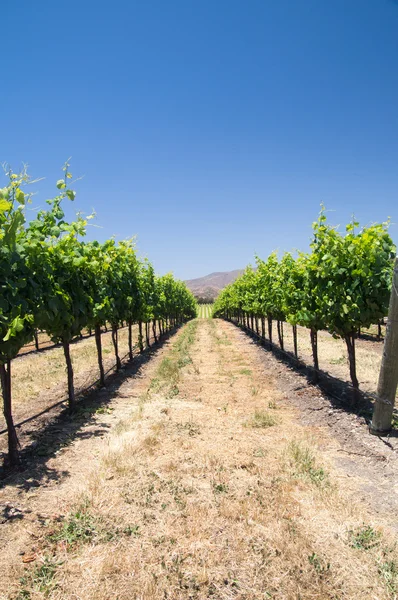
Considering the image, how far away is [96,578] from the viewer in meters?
3.80

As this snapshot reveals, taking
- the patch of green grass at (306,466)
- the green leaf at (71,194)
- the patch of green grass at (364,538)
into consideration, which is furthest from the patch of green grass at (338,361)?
the green leaf at (71,194)

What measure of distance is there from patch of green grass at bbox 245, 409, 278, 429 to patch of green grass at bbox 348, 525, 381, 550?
13.1 ft

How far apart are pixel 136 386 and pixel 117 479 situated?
736 cm

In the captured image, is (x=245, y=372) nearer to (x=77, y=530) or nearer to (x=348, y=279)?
(x=348, y=279)

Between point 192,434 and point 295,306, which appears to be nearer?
point 192,434

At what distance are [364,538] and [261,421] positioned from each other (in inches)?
171

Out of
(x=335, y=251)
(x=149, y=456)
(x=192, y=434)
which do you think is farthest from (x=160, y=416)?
(x=335, y=251)

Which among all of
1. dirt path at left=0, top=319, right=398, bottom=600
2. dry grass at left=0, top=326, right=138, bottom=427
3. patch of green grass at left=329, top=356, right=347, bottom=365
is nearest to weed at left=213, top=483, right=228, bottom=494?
dirt path at left=0, top=319, right=398, bottom=600

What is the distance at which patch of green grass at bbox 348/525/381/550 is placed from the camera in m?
4.22

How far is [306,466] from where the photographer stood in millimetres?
6152

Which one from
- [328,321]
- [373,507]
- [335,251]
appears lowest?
[373,507]

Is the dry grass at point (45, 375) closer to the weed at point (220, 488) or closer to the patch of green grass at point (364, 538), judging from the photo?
the weed at point (220, 488)

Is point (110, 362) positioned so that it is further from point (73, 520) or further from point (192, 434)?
point (73, 520)

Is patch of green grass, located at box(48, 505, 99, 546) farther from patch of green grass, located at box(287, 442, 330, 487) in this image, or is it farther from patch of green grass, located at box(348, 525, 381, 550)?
patch of green grass, located at box(287, 442, 330, 487)
